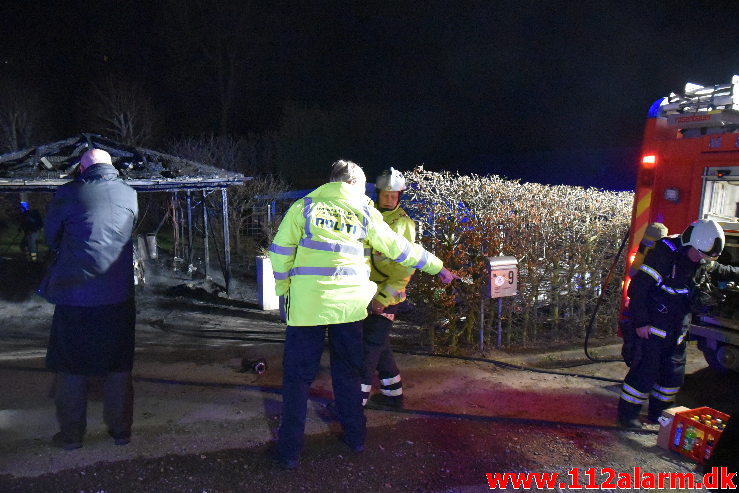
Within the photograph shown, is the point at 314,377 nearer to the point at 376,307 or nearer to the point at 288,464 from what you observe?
the point at 288,464

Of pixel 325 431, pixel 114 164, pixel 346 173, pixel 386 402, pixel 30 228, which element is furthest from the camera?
pixel 30 228

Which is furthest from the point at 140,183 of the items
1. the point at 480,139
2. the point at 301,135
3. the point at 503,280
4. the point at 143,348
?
the point at 480,139

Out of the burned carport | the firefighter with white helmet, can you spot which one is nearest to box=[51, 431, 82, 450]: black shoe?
the firefighter with white helmet

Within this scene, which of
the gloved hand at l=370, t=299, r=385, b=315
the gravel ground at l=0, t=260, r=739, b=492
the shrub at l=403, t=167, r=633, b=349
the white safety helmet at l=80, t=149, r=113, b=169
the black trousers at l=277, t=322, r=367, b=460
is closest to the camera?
the gravel ground at l=0, t=260, r=739, b=492

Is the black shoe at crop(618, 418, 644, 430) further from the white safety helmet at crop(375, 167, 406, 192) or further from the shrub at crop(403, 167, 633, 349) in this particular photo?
the white safety helmet at crop(375, 167, 406, 192)

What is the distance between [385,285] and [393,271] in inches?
5.1

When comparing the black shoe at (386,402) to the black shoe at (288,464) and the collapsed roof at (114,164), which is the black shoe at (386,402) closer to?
the black shoe at (288,464)

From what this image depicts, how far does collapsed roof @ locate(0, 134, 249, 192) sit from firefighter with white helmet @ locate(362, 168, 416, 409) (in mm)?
6388

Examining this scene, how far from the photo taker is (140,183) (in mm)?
9344

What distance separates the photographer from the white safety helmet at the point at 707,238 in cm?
Result: 389

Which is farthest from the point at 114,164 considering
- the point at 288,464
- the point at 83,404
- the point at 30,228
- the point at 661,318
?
the point at 661,318

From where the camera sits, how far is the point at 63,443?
348cm

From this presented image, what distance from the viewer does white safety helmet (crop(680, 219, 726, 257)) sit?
3.89 m

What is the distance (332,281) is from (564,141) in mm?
22835
